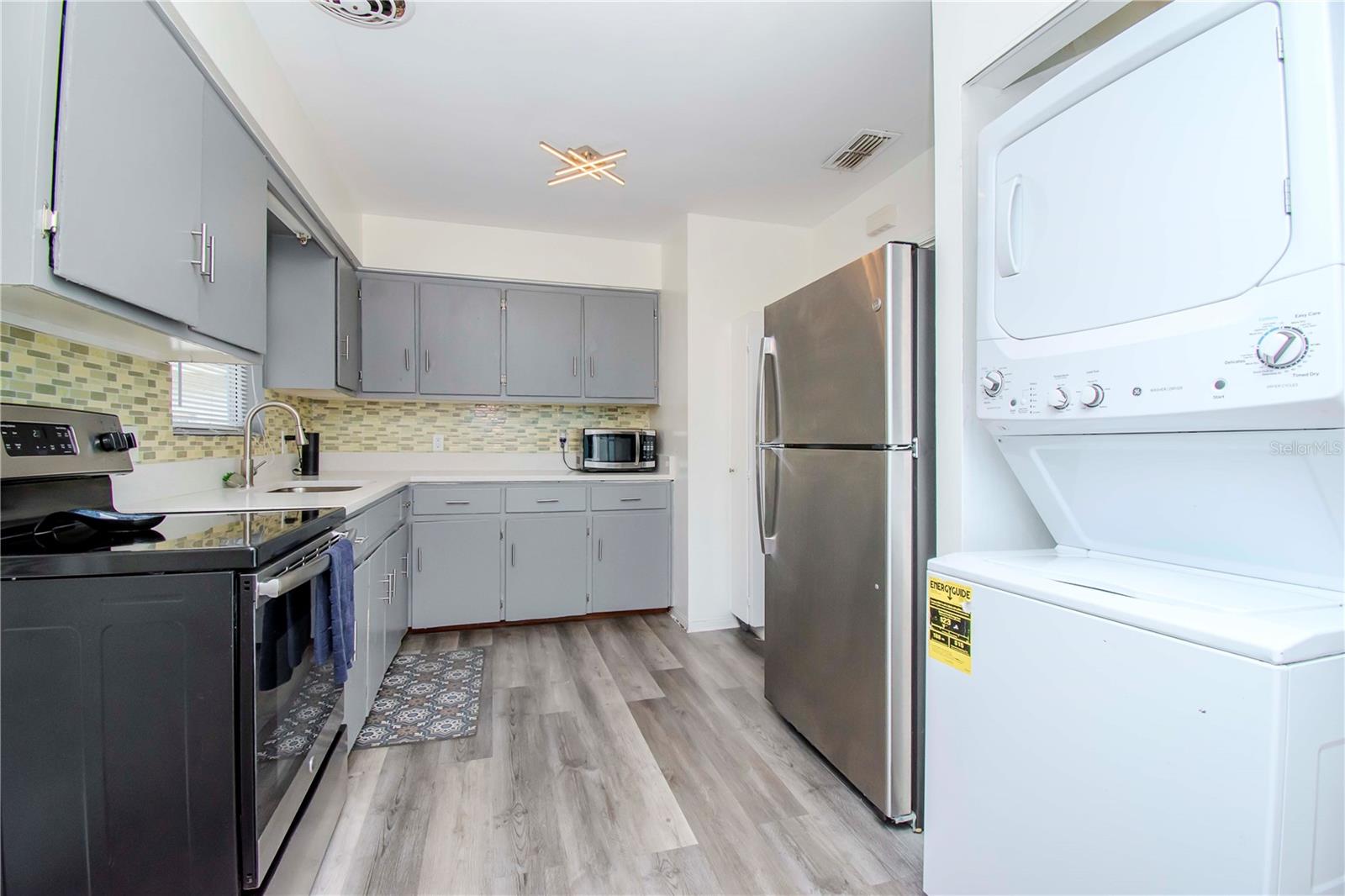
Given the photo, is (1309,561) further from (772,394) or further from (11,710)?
(11,710)

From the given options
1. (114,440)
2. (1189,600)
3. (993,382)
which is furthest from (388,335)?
(1189,600)

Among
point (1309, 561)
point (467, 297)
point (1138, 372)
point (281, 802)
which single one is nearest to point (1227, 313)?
point (1138, 372)

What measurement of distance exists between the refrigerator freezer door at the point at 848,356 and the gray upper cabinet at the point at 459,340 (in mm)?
2062

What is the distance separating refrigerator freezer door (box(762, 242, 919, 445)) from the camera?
165 cm

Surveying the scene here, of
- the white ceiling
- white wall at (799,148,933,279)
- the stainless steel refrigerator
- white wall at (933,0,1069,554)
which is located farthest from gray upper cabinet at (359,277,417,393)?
white wall at (933,0,1069,554)

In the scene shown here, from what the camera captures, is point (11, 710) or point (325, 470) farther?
point (325, 470)

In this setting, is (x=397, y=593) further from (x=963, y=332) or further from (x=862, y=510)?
(x=963, y=332)

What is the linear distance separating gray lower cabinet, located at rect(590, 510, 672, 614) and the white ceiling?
1.89 meters

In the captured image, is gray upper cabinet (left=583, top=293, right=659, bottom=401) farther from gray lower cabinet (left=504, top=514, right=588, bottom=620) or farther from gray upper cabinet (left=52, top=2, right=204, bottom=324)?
gray upper cabinet (left=52, top=2, right=204, bottom=324)

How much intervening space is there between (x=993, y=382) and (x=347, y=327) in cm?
319

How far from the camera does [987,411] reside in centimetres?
127

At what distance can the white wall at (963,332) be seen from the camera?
1.45 m

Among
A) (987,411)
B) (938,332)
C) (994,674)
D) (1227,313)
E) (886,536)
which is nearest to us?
(1227,313)

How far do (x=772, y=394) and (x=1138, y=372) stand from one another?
4.63 ft
